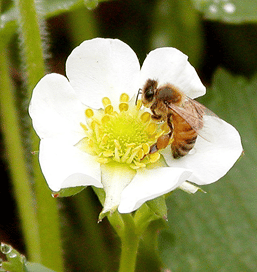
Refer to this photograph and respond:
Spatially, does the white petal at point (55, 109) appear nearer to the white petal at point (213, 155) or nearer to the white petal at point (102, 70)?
the white petal at point (102, 70)

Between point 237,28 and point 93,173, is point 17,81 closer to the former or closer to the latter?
point 237,28

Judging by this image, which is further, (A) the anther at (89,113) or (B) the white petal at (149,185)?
(A) the anther at (89,113)

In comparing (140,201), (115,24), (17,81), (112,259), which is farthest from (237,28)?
(140,201)

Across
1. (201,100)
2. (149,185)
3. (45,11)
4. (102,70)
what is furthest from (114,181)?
(201,100)

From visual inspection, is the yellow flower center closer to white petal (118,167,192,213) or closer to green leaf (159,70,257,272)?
white petal (118,167,192,213)

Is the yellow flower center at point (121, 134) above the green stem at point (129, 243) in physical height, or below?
above

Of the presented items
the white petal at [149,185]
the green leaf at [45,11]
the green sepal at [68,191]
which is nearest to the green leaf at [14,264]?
the green sepal at [68,191]
